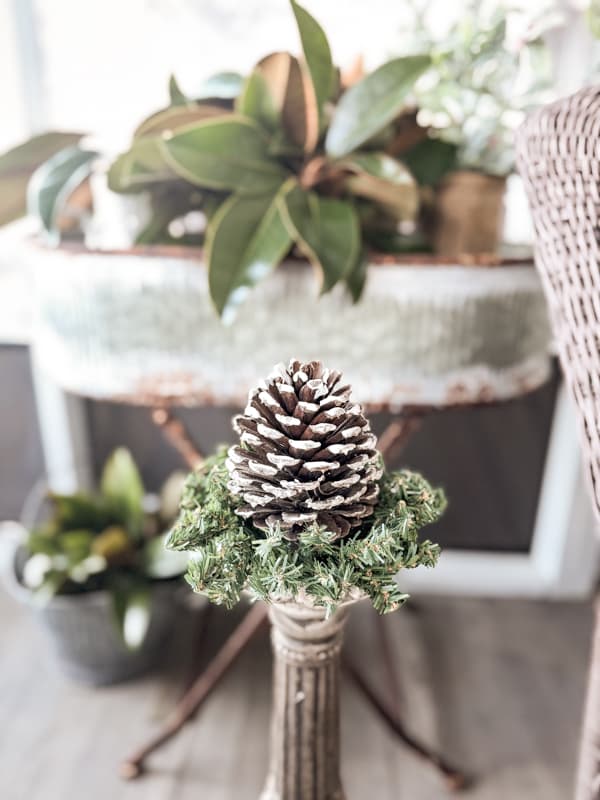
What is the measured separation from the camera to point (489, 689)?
1.11 metres

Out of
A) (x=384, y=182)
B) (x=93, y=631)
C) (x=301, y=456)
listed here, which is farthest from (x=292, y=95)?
(x=93, y=631)

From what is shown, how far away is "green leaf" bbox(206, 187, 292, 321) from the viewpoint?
0.64 meters

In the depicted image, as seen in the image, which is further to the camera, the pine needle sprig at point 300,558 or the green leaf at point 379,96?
the green leaf at point 379,96

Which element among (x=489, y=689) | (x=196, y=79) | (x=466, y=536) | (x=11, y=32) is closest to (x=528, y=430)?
(x=466, y=536)

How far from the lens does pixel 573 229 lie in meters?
0.46

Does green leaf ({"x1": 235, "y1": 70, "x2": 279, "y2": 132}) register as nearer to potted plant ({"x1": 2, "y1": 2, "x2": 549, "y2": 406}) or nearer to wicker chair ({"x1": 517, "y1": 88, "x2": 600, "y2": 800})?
potted plant ({"x1": 2, "y1": 2, "x2": 549, "y2": 406})

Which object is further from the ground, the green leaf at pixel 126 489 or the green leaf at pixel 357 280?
the green leaf at pixel 357 280

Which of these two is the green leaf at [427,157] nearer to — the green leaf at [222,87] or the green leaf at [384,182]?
the green leaf at [384,182]

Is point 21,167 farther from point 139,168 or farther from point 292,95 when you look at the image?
point 292,95

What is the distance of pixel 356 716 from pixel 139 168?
36.9 inches

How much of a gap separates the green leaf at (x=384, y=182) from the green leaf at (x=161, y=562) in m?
0.63

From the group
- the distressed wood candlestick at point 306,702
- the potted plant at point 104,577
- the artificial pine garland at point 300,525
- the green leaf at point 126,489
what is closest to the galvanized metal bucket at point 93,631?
the potted plant at point 104,577

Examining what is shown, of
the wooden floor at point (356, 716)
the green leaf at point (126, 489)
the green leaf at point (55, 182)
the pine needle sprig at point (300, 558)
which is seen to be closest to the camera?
the pine needle sprig at point (300, 558)

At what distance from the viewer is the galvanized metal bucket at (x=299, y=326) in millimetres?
725
